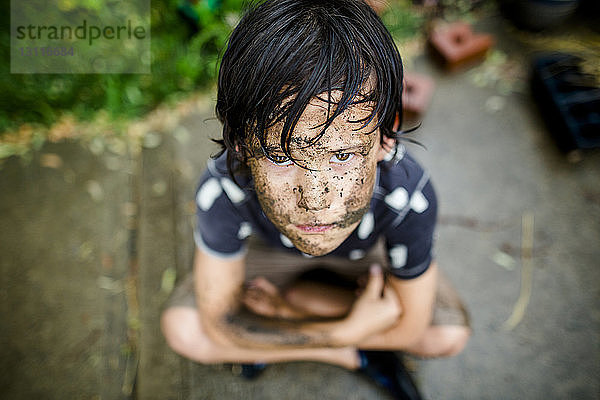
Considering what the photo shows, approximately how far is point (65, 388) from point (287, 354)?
42.1 inches

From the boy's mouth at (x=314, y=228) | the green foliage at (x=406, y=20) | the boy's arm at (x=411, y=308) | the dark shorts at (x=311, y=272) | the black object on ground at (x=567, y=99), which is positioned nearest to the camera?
the boy's mouth at (x=314, y=228)

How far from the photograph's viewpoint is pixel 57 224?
2.46 m

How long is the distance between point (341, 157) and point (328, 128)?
3.4 inches

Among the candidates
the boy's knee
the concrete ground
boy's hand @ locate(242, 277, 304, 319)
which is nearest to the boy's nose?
boy's hand @ locate(242, 277, 304, 319)

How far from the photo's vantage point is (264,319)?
1.68m

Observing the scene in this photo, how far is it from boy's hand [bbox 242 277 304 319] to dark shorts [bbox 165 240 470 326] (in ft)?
0.19

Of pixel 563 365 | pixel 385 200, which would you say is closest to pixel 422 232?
→ pixel 385 200

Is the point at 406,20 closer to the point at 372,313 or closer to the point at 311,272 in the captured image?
the point at 311,272

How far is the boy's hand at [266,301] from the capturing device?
1.72m

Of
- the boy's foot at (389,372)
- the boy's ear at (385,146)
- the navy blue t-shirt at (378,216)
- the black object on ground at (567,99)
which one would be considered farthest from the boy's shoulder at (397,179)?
the black object on ground at (567,99)

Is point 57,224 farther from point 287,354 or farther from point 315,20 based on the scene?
point 315,20

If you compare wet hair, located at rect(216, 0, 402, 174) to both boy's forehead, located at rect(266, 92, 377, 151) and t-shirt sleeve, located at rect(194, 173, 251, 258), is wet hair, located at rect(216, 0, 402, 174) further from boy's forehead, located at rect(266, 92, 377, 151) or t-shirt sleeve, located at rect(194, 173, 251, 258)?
t-shirt sleeve, located at rect(194, 173, 251, 258)

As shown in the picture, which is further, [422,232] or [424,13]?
[424,13]

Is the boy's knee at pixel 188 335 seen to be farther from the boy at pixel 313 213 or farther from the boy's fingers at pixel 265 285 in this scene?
the boy's fingers at pixel 265 285
